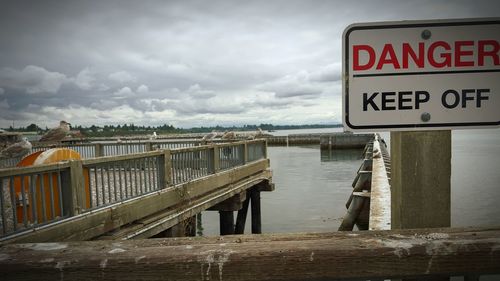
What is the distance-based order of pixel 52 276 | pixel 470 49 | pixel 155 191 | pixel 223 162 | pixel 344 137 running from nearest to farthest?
1. pixel 52 276
2. pixel 470 49
3. pixel 155 191
4. pixel 223 162
5. pixel 344 137

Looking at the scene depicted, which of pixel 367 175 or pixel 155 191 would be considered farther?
pixel 367 175

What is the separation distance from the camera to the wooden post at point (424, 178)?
1.78 metres

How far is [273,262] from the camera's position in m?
1.47

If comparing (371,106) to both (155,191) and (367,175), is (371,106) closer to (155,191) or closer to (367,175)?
(155,191)

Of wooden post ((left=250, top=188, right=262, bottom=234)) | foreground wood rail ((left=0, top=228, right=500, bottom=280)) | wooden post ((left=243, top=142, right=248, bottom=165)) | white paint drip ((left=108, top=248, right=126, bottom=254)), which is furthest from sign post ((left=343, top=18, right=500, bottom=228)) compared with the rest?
wooden post ((left=250, top=188, right=262, bottom=234))

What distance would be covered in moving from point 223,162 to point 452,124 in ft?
34.1

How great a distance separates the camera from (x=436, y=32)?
67.7 inches

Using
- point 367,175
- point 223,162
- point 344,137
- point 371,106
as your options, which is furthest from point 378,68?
point 344,137

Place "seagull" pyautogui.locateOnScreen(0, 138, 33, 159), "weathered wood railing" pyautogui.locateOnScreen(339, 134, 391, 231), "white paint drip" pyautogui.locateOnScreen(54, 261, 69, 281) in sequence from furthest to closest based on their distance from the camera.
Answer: "seagull" pyautogui.locateOnScreen(0, 138, 33, 159)
"weathered wood railing" pyautogui.locateOnScreen(339, 134, 391, 231)
"white paint drip" pyautogui.locateOnScreen(54, 261, 69, 281)

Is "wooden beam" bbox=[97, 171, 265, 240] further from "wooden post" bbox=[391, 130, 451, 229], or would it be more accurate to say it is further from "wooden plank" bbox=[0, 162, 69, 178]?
"wooden post" bbox=[391, 130, 451, 229]

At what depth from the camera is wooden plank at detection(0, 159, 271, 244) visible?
203 inches

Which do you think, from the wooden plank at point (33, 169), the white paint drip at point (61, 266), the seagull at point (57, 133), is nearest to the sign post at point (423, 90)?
the white paint drip at point (61, 266)

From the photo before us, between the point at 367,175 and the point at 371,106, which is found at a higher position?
the point at 371,106

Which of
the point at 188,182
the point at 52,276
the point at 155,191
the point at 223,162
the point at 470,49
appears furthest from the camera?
the point at 223,162
